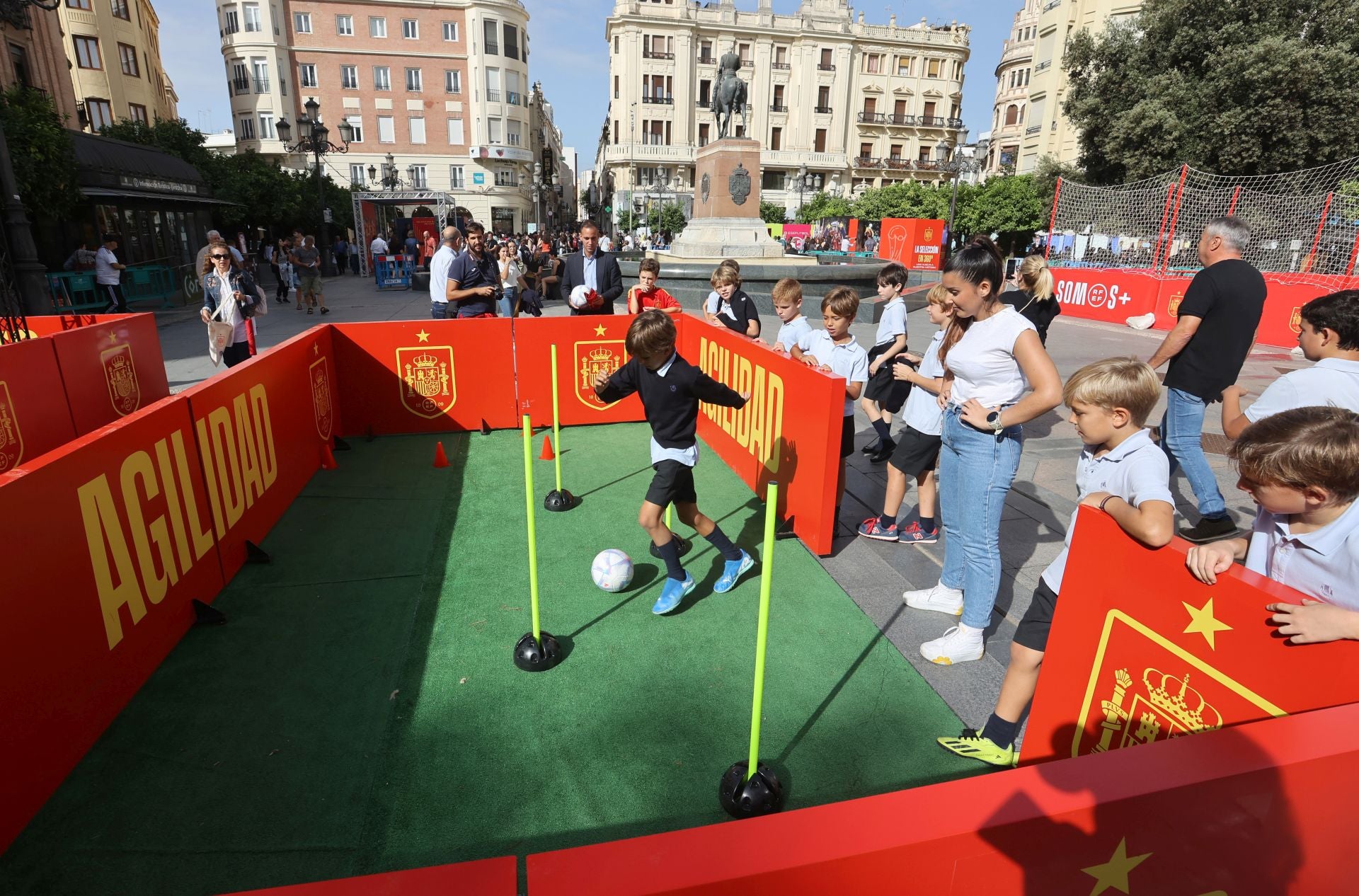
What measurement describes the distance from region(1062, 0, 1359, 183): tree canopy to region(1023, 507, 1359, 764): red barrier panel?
1253 inches

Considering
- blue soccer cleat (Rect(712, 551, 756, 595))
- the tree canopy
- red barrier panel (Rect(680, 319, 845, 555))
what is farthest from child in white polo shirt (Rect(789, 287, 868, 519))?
the tree canopy

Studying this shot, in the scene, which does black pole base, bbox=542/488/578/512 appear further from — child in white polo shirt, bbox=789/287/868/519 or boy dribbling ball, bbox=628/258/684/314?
boy dribbling ball, bbox=628/258/684/314

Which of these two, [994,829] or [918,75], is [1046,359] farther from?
[918,75]

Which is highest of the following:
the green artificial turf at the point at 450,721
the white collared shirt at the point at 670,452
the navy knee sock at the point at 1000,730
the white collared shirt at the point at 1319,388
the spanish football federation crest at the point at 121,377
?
the white collared shirt at the point at 1319,388

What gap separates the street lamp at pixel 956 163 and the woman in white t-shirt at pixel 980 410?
24552 millimetres

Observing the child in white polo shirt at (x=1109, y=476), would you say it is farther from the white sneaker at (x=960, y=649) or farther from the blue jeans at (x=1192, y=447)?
the blue jeans at (x=1192, y=447)

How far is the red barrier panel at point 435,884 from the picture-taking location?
3.96ft

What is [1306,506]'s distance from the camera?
2090mm

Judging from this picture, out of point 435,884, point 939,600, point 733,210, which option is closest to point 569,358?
point 939,600

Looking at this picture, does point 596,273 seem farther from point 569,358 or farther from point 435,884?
point 435,884

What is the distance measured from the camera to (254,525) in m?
5.59

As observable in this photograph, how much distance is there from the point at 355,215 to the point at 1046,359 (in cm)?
3138

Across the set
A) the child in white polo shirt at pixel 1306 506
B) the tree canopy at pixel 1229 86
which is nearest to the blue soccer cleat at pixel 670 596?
the child in white polo shirt at pixel 1306 506

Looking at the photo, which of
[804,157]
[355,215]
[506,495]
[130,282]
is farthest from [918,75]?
[506,495]
